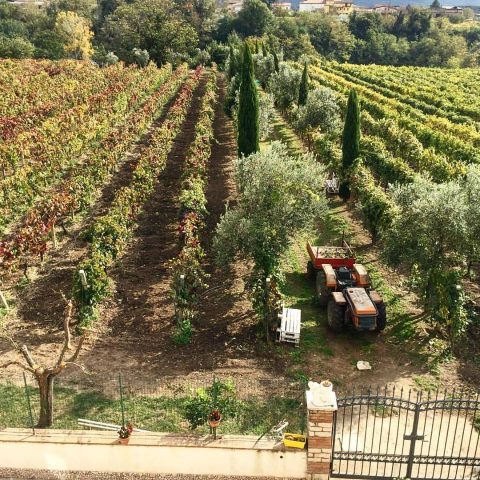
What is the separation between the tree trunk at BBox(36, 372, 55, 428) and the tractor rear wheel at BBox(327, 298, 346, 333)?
22.2 ft

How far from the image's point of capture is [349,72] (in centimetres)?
6512

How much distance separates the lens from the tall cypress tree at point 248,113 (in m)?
22.3

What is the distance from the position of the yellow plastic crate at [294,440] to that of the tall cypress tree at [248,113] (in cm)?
1539

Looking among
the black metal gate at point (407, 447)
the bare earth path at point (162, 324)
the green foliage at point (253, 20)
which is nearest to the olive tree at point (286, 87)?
the bare earth path at point (162, 324)

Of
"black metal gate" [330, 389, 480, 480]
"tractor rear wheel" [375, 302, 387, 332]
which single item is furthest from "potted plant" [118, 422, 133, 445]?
"tractor rear wheel" [375, 302, 387, 332]

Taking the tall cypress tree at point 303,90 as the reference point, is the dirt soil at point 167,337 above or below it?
below

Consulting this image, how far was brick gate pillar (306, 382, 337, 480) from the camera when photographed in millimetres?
7875

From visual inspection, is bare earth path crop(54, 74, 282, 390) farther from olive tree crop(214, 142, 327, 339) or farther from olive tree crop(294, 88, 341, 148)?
olive tree crop(294, 88, 341, 148)

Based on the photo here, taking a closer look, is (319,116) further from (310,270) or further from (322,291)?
(322,291)

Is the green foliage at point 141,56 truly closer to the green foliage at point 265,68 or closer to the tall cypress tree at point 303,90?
the green foliage at point 265,68

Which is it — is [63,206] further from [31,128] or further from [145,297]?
[31,128]

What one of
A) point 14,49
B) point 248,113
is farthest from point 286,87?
point 14,49

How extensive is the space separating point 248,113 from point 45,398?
15923mm

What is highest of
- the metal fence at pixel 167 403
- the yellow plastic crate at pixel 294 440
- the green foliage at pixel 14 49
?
the green foliage at pixel 14 49
